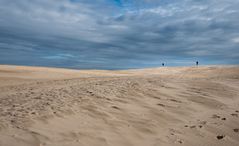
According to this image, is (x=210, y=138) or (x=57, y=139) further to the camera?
(x=210, y=138)

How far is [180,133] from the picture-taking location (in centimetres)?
602

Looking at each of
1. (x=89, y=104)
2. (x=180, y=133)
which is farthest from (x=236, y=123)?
(x=89, y=104)

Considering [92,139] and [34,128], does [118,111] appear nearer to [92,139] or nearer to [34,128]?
[92,139]

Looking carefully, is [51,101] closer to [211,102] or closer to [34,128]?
[34,128]

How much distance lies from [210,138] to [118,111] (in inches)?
103

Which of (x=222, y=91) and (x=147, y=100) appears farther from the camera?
(x=222, y=91)

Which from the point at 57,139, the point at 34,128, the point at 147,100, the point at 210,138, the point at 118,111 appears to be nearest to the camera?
the point at 57,139

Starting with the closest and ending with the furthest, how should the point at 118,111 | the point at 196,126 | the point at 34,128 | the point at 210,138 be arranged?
1. the point at 34,128
2. the point at 210,138
3. the point at 196,126
4. the point at 118,111

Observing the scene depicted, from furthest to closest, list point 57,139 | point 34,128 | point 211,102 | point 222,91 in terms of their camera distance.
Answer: point 222,91, point 211,102, point 34,128, point 57,139

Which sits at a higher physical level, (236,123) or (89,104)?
(89,104)

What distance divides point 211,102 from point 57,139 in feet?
22.4

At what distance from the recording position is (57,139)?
4734mm

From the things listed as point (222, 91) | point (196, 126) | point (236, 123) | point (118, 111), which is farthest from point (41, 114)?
point (222, 91)

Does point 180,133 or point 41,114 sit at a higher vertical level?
point 41,114
